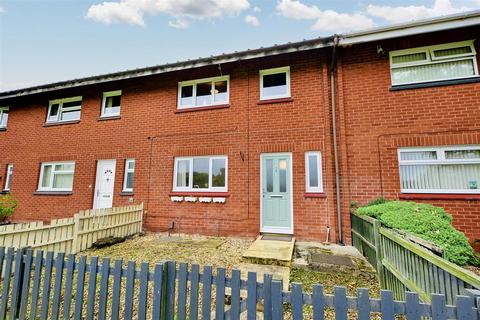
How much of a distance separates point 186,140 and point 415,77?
779 centimetres

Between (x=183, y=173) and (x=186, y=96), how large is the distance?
10.4 ft

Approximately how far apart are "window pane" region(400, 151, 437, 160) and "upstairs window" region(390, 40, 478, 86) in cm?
215

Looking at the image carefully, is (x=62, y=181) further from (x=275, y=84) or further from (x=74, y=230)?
(x=275, y=84)

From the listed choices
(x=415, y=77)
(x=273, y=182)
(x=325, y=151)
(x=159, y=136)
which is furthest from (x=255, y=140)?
(x=415, y=77)

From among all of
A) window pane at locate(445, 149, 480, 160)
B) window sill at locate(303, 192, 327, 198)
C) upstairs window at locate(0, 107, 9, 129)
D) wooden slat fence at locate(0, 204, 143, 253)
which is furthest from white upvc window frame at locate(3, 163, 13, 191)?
window pane at locate(445, 149, 480, 160)

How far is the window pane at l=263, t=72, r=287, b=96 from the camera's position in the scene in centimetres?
808

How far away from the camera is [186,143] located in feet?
28.2

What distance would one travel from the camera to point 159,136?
898 centimetres

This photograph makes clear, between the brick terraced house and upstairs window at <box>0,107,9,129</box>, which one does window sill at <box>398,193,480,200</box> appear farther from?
upstairs window at <box>0,107,9,129</box>

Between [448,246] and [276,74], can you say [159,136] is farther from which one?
[448,246]

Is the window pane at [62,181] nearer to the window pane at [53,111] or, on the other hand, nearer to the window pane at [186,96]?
the window pane at [53,111]

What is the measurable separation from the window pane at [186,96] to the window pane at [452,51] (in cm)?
820

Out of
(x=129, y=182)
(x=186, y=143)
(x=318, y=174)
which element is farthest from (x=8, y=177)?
(x=318, y=174)

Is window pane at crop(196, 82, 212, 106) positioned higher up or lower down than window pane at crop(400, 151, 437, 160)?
higher up
